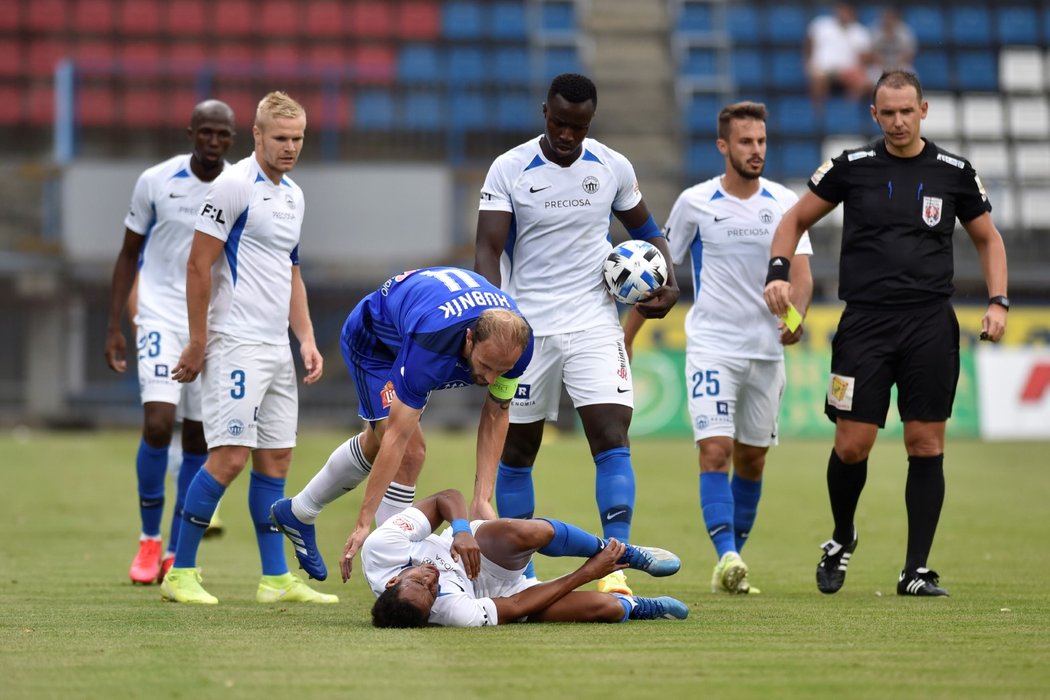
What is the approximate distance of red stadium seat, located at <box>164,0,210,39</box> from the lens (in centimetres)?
2570

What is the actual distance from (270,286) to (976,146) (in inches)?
763

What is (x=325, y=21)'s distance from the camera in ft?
84.9

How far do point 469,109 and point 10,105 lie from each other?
24.4 ft

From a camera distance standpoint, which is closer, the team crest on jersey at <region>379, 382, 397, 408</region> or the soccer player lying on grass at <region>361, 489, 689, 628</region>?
the soccer player lying on grass at <region>361, 489, 689, 628</region>

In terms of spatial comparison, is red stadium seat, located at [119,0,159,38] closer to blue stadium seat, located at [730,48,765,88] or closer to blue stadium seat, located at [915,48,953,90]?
blue stadium seat, located at [730,48,765,88]

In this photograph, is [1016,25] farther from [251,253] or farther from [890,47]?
[251,253]

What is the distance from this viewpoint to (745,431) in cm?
861

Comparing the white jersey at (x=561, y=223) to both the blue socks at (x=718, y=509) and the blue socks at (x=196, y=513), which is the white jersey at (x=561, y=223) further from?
the blue socks at (x=196, y=513)

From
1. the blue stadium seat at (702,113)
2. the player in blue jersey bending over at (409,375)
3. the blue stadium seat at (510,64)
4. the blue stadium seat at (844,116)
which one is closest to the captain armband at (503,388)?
the player in blue jersey bending over at (409,375)

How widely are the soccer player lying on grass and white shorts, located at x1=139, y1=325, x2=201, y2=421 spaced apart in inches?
102

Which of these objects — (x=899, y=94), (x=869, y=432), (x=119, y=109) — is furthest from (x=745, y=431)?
(x=119, y=109)

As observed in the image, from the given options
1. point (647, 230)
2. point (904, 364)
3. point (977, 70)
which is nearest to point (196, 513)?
point (647, 230)

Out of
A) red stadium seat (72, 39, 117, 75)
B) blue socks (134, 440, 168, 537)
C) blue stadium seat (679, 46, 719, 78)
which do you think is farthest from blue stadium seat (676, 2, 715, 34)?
blue socks (134, 440, 168, 537)

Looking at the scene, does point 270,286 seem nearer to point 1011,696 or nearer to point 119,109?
point 1011,696
